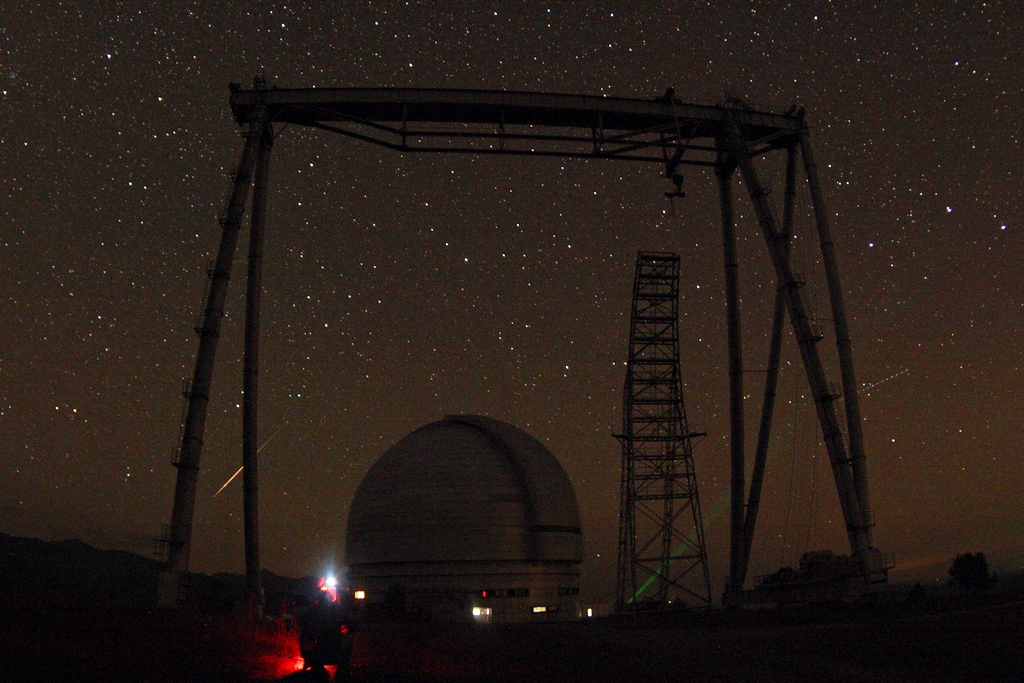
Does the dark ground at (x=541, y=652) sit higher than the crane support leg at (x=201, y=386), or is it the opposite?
the crane support leg at (x=201, y=386)

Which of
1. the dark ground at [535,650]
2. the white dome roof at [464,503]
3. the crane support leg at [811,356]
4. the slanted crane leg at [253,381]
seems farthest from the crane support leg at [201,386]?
the white dome roof at [464,503]

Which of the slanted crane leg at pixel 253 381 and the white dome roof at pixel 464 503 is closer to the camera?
the slanted crane leg at pixel 253 381

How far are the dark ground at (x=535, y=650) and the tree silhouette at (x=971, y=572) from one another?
4573 centimetres

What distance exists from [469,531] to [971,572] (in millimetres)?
43631

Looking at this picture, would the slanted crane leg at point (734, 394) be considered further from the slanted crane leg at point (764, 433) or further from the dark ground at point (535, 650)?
the dark ground at point (535, 650)

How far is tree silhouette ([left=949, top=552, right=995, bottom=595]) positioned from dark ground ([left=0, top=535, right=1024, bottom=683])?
150 feet

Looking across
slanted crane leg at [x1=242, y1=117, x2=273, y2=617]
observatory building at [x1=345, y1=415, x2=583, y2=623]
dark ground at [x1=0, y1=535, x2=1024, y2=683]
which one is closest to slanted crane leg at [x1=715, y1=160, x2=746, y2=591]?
dark ground at [x1=0, y1=535, x2=1024, y2=683]

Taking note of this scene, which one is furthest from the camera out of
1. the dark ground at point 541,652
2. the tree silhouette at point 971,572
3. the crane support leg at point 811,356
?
the tree silhouette at point 971,572

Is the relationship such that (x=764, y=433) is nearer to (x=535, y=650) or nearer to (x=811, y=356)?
(x=811, y=356)

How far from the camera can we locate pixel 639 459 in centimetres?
4247

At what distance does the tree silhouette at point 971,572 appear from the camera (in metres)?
63.3

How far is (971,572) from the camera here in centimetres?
6469

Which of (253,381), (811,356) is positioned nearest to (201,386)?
(253,381)

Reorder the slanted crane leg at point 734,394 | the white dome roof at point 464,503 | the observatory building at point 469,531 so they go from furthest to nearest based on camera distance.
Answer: the white dome roof at point 464,503 → the observatory building at point 469,531 → the slanted crane leg at point 734,394
